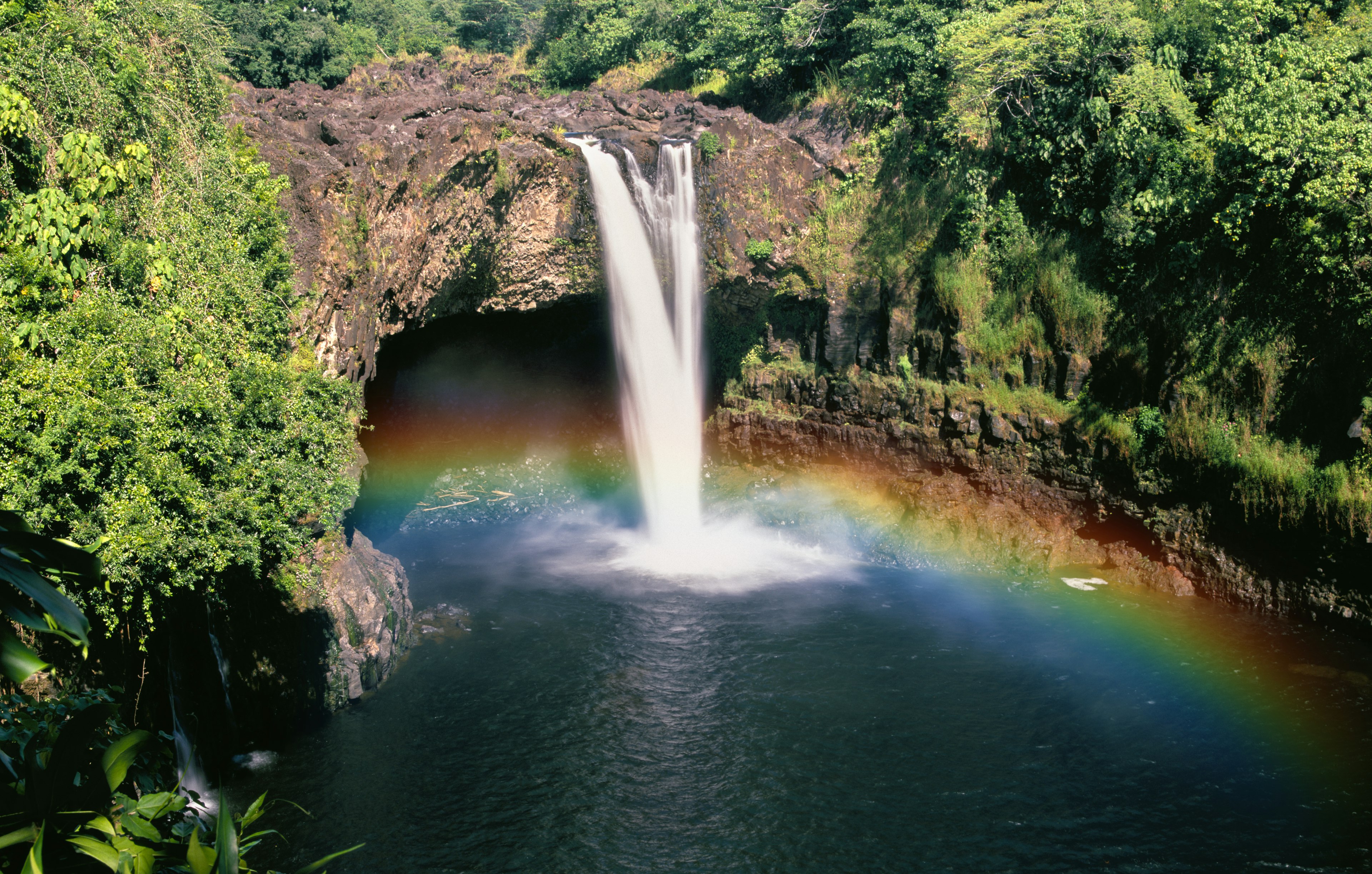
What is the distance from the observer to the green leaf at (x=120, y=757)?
9.40 feet

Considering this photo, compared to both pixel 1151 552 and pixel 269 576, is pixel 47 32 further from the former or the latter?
pixel 1151 552

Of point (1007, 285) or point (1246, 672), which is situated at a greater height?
point (1007, 285)

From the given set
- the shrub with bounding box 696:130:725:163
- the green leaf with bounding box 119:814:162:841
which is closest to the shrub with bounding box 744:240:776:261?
the shrub with bounding box 696:130:725:163

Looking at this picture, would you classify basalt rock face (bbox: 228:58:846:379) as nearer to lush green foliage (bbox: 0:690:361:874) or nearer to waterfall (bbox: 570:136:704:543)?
waterfall (bbox: 570:136:704:543)

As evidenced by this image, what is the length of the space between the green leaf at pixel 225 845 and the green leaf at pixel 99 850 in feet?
0.93

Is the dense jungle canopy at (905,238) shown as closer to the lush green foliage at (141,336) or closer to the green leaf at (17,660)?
the lush green foliage at (141,336)

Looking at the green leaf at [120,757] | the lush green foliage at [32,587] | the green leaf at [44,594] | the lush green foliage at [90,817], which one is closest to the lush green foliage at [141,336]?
the lush green foliage at [90,817]

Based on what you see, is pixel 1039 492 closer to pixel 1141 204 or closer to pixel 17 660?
pixel 1141 204

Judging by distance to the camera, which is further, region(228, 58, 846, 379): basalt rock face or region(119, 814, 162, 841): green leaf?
region(228, 58, 846, 379): basalt rock face

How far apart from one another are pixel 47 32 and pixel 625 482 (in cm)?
1586

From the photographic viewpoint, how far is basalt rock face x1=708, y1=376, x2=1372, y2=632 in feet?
53.5

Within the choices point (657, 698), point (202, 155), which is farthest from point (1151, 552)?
point (202, 155)

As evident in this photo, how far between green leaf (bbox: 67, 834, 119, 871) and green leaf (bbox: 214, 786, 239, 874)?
0.28m

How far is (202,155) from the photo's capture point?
14.5m
